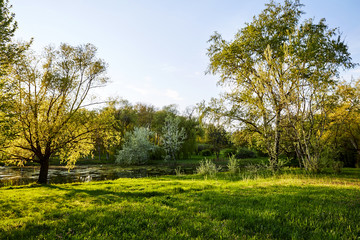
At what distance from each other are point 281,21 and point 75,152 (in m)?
22.8

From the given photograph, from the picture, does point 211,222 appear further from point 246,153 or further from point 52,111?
point 246,153

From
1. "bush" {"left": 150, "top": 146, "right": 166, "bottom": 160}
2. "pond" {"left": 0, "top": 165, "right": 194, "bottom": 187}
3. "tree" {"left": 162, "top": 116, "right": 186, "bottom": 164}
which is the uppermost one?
"tree" {"left": 162, "top": 116, "right": 186, "bottom": 164}

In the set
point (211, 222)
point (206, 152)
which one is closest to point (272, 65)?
point (211, 222)

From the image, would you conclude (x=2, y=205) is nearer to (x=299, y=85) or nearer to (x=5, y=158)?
(x=5, y=158)

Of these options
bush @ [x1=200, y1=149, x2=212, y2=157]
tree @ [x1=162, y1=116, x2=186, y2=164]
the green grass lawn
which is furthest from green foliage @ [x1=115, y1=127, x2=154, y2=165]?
the green grass lawn

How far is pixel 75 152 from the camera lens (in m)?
17.1

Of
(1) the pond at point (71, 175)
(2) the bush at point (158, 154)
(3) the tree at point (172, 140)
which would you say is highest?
(3) the tree at point (172, 140)

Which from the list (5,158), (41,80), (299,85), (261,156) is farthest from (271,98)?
(261,156)

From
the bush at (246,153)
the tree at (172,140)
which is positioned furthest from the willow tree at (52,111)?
the bush at (246,153)

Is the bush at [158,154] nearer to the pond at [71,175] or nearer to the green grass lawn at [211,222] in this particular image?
the pond at [71,175]

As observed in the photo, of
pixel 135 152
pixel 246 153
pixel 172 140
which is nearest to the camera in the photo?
pixel 135 152

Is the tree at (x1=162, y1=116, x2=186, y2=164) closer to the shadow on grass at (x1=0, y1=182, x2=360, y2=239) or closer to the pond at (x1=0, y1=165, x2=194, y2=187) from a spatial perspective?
the pond at (x1=0, y1=165, x2=194, y2=187)

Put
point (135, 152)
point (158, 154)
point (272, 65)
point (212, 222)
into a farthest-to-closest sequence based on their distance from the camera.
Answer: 1. point (158, 154)
2. point (135, 152)
3. point (272, 65)
4. point (212, 222)

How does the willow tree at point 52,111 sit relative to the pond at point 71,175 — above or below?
above
